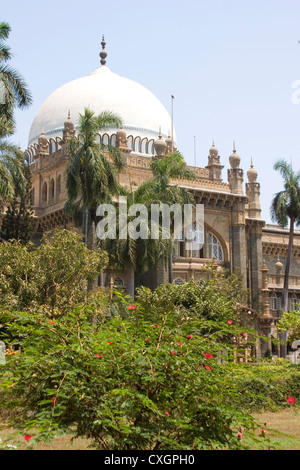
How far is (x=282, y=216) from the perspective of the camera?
42844mm

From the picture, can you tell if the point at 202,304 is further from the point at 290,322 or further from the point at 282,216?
the point at 282,216

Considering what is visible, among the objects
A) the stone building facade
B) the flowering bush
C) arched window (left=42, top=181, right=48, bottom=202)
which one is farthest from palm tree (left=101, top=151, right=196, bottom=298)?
the flowering bush

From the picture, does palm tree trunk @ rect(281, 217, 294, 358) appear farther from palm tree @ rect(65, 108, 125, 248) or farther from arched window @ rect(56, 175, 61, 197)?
palm tree @ rect(65, 108, 125, 248)

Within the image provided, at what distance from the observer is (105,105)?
162 ft

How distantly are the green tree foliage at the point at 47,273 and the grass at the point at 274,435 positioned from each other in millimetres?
8111

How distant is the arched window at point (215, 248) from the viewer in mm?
44500

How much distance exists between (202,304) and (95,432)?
1826cm

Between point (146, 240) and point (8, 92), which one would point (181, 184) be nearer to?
point (146, 240)

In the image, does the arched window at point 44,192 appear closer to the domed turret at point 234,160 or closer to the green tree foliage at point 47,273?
the domed turret at point 234,160

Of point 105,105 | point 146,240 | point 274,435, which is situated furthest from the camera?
point 105,105

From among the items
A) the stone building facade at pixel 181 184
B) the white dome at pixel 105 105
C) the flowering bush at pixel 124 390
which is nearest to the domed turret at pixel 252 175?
the stone building facade at pixel 181 184

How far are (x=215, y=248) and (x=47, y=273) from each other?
71.4 ft

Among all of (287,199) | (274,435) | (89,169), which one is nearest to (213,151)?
(287,199)

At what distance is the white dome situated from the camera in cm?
4938
